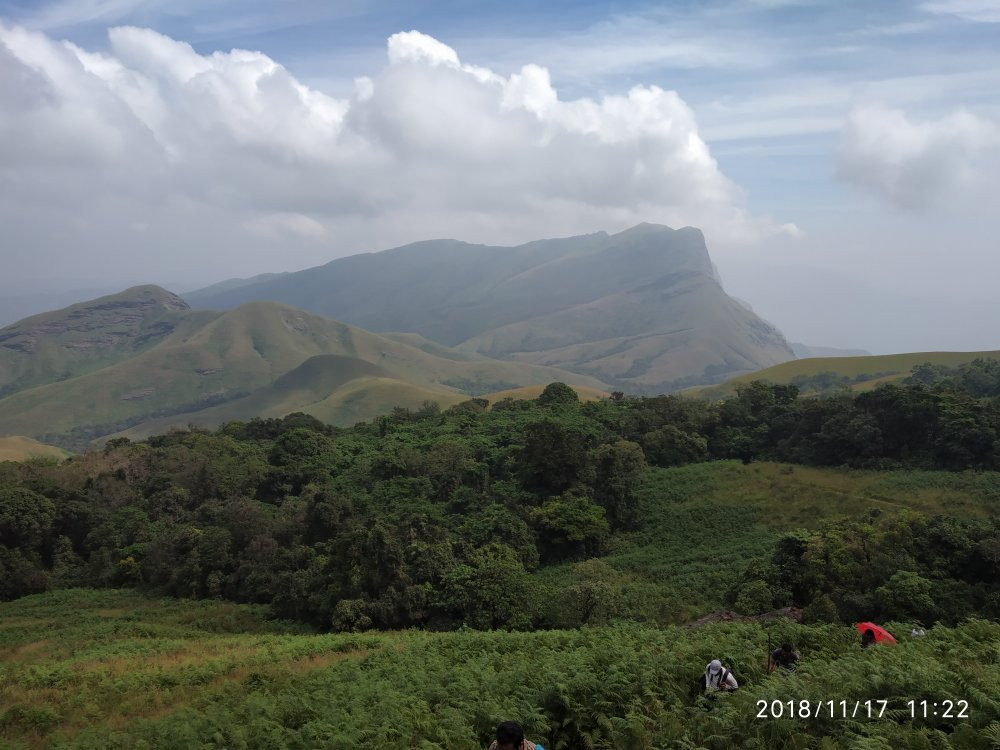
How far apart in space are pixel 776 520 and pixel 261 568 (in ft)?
102

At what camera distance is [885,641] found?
48.1 feet

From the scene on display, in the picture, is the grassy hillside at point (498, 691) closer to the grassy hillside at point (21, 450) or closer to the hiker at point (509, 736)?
the hiker at point (509, 736)

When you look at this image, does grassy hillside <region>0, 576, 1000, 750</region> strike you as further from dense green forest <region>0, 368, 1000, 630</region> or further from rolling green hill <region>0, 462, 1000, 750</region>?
dense green forest <region>0, 368, 1000, 630</region>

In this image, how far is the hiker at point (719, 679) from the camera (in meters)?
12.0

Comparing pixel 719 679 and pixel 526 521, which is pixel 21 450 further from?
pixel 719 679

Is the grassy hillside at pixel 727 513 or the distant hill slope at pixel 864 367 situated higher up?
the distant hill slope at pixel 864 367

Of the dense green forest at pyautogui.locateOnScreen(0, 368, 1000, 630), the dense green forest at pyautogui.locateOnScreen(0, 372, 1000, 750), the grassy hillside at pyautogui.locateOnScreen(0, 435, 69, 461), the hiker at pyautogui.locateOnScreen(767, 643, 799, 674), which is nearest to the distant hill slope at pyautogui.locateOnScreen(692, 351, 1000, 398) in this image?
the dense green forest at pyautogui.locateOnScreen(0, 372, 1000, 750)

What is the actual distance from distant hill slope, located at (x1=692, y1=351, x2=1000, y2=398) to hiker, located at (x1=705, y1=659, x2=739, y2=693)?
370 feet

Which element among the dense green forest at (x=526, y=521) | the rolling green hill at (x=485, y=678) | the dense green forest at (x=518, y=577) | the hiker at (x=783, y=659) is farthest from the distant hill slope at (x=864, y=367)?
the hiker at (x=783, y=659)

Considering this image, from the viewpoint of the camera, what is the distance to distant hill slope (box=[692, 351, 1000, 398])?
11869 centimetres

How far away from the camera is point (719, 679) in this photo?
12.2m

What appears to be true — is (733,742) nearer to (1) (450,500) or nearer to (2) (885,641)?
(2) (885,641)

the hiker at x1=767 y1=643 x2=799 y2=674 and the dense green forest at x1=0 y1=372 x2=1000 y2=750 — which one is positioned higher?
the hiker at x1=767 y1=643 x2=799 y2=674

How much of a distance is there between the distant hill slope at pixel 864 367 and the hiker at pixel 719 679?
112746 mm
